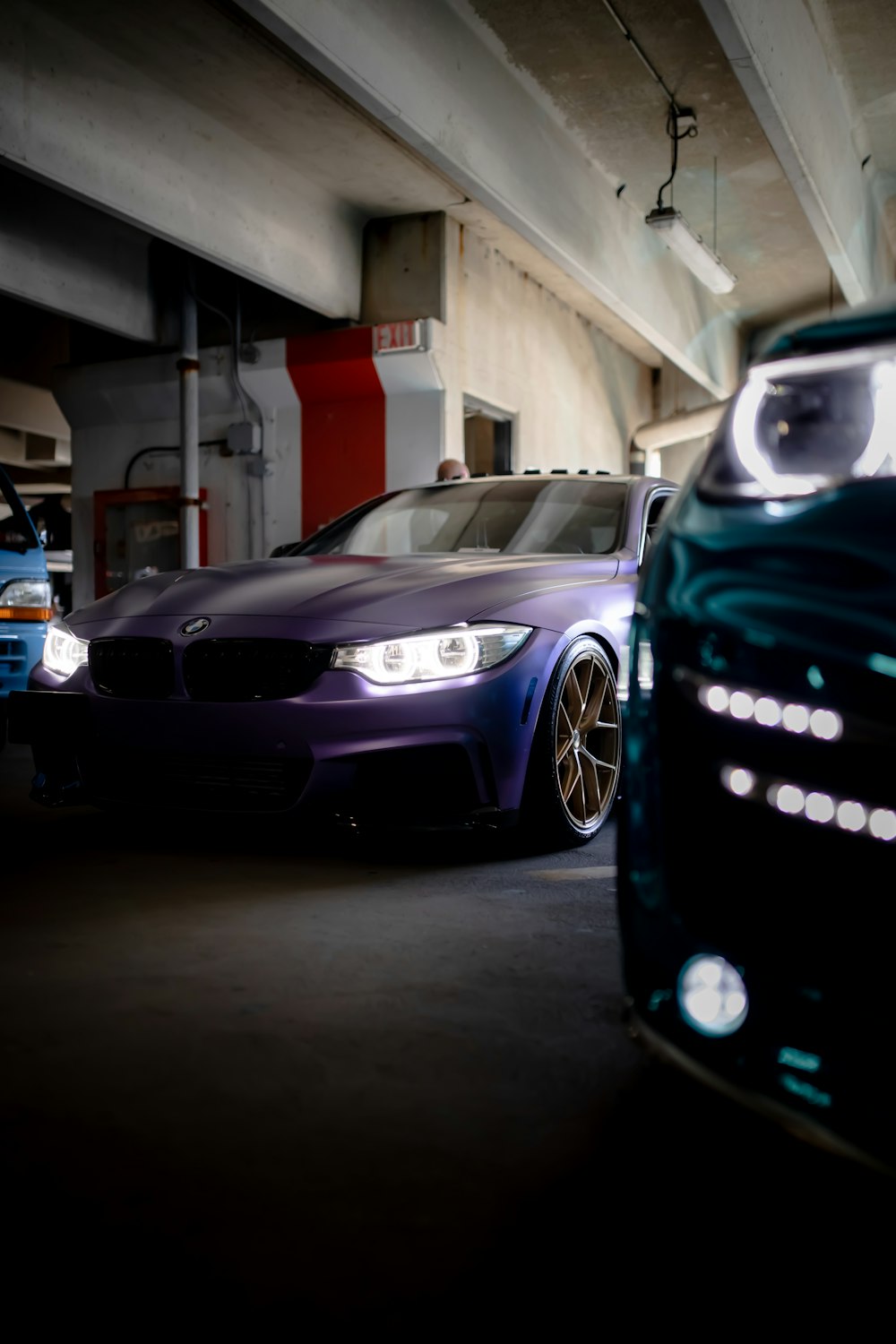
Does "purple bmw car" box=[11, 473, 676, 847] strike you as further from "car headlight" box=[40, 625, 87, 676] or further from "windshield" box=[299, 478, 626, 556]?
"windshield" box=[299, 478, 626, 556]

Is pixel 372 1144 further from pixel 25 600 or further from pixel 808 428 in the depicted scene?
pixel 25 600

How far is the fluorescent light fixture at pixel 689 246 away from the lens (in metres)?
9.27

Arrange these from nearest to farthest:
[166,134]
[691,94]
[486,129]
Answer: [486,129]
[166,134]
[691,94]

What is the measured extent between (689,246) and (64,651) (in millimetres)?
7683

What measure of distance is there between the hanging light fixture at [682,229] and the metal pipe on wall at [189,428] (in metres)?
4.13

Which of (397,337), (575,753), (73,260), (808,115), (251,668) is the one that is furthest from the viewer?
(397,337)

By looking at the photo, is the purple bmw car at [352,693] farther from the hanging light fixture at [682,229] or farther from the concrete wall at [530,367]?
the concrete wall at [530,367]

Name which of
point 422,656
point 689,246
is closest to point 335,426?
point 689,246

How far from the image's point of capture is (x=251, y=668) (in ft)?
11.5

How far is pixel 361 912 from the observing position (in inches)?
121

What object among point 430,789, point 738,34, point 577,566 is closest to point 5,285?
point 738,34

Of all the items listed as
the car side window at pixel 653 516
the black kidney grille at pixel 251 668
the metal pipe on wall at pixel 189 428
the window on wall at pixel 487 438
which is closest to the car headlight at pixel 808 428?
the black kidney grille at pixel 251 668

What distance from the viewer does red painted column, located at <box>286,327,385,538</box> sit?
10.5 m

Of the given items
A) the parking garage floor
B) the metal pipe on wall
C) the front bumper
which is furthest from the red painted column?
the parking garage floor
